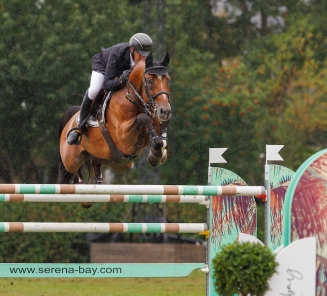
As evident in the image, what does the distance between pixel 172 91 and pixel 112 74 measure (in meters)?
9.84

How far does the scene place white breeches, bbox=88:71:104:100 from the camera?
718cm

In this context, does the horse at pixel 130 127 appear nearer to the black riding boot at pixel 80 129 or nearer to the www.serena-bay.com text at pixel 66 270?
the black riding boot at pixel 80 129

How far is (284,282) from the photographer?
4270 millimetres

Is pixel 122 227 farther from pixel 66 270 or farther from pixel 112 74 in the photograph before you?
pixel 112 74

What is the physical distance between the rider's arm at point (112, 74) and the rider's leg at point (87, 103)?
250 millimetres

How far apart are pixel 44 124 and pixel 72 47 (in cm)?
168

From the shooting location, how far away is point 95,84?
723cm

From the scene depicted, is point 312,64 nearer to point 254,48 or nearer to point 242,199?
point 254,48

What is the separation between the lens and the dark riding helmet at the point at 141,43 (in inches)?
261

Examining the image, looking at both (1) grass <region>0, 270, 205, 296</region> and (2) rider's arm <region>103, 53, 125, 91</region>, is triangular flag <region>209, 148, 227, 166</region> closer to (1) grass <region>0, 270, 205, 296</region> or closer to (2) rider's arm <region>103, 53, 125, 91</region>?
(2) rider's arm <region>103, 53, 125, 91</region>

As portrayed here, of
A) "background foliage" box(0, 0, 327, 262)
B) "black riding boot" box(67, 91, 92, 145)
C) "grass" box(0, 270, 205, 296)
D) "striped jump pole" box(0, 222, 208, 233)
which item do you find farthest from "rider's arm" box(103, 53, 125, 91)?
"background foliage" box(0, 0, 327, 262)

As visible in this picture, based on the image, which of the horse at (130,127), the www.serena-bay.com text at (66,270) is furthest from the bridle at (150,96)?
the www.serena-bay.com text at (66,270)

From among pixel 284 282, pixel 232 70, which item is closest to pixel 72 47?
pixel 232 70

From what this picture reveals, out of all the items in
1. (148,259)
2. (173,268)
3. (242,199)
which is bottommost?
(148,259)
